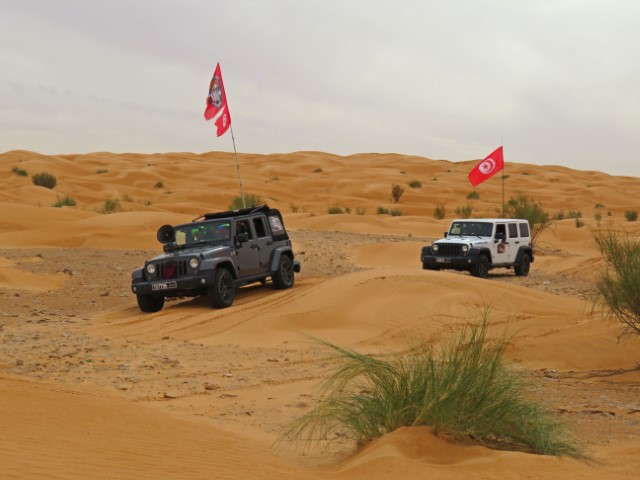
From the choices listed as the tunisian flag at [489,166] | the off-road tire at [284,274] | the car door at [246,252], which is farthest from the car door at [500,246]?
the car door at [246,252]

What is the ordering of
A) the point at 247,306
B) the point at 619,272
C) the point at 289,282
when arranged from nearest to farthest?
1. the point at 619,272
2. the point at 247,306
3. the point at 289,282

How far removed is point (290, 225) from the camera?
33.1 metres

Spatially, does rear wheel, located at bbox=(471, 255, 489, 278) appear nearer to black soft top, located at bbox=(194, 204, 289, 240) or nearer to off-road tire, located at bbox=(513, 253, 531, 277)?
off-road tire, located at bbox=(513, 253, 531, 277)

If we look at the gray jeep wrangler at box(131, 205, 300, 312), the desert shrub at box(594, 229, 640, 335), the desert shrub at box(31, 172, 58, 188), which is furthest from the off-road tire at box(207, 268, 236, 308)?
the desert shrub at box(31, 172, 58, 188)

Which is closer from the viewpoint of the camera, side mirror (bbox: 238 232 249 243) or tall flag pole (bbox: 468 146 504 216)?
side mirror (bbox: 238 232 249 243)

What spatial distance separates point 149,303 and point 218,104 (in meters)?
8.29

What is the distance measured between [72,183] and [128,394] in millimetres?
45811

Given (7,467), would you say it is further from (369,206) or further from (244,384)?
(369,206)

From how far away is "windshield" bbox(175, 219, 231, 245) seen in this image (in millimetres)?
15352

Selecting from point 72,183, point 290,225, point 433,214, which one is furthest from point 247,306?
point 72,183

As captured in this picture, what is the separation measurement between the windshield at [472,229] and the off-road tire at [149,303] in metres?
8.96

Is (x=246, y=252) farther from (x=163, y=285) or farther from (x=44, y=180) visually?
(x=44, y=180)

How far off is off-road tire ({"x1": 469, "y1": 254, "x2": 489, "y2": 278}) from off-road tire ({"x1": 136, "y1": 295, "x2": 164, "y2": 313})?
8318 mm

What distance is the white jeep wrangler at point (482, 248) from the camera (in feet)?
65.8
